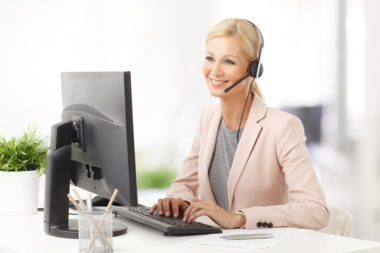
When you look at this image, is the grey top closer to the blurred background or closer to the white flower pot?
the white flower pot

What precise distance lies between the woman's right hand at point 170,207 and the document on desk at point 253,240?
0.22 m

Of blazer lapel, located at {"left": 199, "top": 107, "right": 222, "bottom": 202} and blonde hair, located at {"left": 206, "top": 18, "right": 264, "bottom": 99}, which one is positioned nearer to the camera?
blonde hair, located at {"left": 206, "top": 18, "right": 264, "bottom": 99}

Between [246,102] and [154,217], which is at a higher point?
[246,102]

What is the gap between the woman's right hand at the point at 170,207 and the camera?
199cm

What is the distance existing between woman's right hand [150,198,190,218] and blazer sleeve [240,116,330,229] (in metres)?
0.23

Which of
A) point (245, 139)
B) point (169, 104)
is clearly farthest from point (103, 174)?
point (169, 104)

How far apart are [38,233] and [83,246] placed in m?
0.33

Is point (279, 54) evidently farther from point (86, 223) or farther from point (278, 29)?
point (86, 223)

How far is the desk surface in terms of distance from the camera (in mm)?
1620

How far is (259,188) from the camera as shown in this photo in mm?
2238

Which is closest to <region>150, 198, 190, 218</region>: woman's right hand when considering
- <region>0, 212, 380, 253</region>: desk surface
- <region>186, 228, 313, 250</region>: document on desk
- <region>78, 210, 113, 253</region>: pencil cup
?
<region>0, 212, 380, 253</region>: desk surface

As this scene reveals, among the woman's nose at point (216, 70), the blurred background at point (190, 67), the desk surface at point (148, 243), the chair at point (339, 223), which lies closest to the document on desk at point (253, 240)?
the desk surface at point (148, 243)

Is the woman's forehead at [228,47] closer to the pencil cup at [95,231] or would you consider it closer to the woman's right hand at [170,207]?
the woman's right hand at [170,207]

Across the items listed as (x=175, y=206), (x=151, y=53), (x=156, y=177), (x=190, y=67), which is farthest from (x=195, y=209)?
(x=156, y=177)
